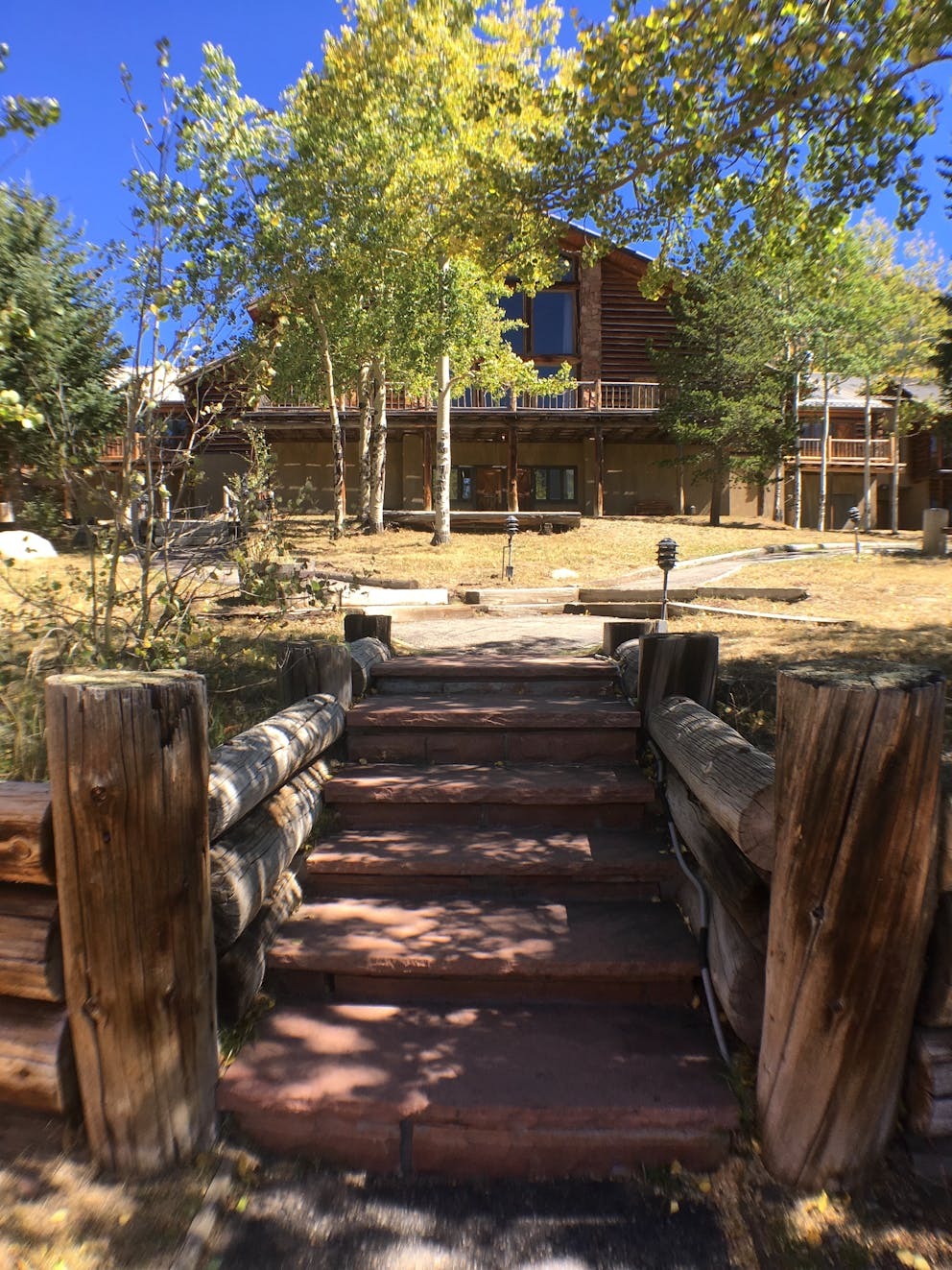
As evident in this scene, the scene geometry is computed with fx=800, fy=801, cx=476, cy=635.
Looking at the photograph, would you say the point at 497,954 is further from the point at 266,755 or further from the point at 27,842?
the point at 27,842

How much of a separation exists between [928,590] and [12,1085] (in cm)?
1041

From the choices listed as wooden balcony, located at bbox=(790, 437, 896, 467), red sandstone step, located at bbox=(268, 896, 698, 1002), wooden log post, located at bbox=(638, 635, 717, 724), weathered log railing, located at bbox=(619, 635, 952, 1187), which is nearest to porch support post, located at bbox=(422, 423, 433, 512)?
wooden balcony, located at bbox=(790, 437, 896, 467)

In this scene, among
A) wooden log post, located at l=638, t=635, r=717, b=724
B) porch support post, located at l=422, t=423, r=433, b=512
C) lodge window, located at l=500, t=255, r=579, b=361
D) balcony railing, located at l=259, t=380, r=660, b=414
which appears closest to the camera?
wooden log post, located at l=638, t=635, r=717, b=724

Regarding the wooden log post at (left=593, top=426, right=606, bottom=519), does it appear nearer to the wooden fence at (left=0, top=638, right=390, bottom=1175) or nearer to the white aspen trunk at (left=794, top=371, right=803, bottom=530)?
the white aspen trunk at (left=794, top=371, right=803, bottom=530)

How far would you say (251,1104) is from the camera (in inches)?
95.9

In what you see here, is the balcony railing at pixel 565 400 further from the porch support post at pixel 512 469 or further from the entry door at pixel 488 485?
the entry door at pixel 488 485

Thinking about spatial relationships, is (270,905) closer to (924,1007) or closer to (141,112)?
(924,1007)

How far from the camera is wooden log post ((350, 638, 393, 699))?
455cm

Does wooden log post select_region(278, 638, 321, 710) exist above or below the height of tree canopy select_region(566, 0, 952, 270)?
below

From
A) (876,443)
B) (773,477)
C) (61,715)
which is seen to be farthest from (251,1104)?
(876,443)

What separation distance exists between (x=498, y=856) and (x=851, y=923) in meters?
1.55

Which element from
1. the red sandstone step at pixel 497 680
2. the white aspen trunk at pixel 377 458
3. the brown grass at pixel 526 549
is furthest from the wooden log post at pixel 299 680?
the white aspen trunk at pixel 377 458

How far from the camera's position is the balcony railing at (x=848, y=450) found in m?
30.2

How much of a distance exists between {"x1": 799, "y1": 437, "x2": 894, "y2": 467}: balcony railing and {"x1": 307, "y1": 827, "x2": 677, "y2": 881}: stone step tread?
29357 mm
